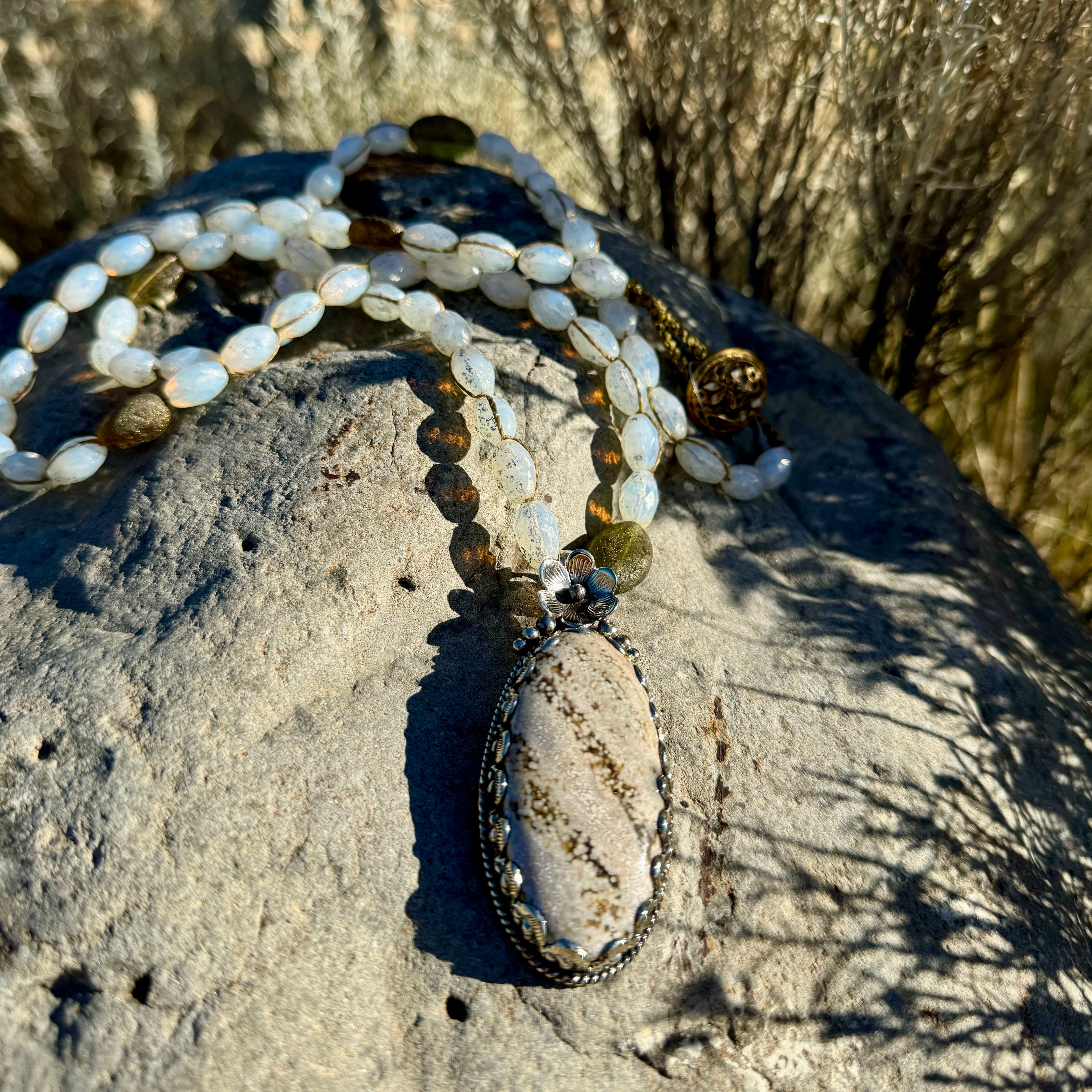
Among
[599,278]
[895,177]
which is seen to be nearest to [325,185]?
[599,278]

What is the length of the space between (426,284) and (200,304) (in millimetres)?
700

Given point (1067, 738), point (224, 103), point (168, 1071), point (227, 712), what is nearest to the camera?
point (168, 1071)

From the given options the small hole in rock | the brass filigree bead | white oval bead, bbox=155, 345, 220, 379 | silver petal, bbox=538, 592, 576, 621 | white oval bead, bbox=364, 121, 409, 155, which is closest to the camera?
the small hole in rock

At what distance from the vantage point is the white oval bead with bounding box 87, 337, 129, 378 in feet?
7.87

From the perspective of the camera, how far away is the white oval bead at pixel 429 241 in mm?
2521

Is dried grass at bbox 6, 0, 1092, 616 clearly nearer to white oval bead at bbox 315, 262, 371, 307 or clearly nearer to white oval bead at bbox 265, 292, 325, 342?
white oval bead at bbox 315, 262, 371, 307

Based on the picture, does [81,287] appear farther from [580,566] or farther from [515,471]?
[580,566]

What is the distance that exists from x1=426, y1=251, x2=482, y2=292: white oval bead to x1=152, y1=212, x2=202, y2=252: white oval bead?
28.2 inches

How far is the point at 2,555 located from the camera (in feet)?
6.93

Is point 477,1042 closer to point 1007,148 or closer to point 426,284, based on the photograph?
point 426,284

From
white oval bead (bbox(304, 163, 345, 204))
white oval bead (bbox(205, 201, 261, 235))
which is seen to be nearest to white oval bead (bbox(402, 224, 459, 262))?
white oval bead (bbox(304, 163, 345, 204))

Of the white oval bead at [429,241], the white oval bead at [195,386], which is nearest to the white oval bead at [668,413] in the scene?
the white oval bead at [429,241]

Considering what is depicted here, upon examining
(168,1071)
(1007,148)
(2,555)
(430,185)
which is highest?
(1007,148)

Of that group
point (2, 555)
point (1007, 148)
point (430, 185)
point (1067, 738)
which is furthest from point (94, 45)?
point (1067, 738)
